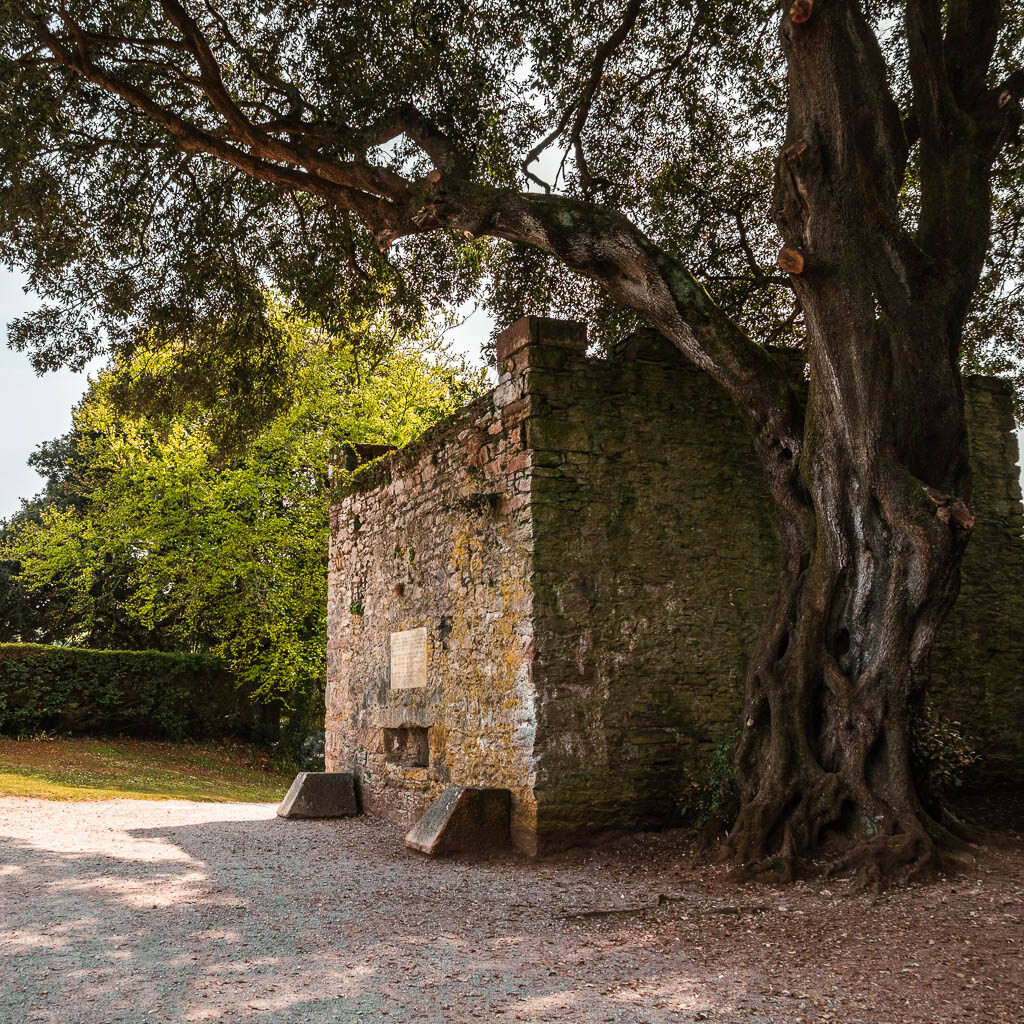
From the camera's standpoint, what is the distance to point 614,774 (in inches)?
273

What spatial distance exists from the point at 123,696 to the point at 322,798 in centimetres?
1115

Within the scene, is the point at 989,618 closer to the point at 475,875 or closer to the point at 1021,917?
the point at 1021,917

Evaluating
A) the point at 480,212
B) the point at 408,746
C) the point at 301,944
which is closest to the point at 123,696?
the point at 408,746

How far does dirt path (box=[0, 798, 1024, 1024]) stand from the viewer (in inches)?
141

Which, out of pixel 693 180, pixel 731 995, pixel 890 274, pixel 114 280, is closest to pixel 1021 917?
pixel 731 995

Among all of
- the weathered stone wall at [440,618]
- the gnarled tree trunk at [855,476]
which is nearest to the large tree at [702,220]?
the gnarled tree trunk at [855,476]

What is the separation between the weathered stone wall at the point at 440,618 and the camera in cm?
720

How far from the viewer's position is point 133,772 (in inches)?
590

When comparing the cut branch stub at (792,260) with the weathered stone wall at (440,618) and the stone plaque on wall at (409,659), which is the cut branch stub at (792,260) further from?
the stone plaque on wall at (409,659)

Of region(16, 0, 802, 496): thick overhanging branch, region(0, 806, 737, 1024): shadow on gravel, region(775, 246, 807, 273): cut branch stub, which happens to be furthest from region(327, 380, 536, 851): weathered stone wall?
region(775, 246, 807, 273): cut branch stub

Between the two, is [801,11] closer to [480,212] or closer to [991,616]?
[480,212]

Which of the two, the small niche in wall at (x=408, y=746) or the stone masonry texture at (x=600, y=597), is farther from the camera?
the small niche in wall at (x=408, y=746)

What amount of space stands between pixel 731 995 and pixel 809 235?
182 inches

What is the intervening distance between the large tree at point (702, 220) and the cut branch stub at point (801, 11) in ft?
0.22
